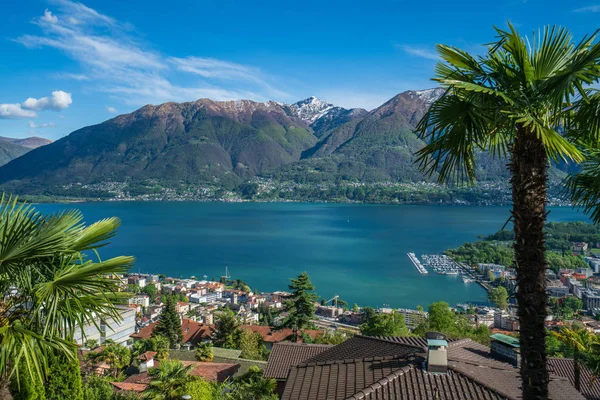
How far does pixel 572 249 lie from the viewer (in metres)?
66.7

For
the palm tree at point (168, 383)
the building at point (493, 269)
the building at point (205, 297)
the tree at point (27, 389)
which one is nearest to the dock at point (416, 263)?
the building at point (493, 269)

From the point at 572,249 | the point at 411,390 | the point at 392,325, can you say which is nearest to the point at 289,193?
the point at 572,249

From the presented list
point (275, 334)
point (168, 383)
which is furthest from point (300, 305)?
point (168, 383)

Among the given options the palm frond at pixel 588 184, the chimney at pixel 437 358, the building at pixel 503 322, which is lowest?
the building at pixel 503 322

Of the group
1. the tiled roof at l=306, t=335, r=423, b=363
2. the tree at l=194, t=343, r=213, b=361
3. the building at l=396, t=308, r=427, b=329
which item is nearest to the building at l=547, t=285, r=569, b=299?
the building at l=396, t=308, r=427, b=329

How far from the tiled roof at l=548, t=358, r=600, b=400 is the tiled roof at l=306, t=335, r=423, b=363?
2.75 meters

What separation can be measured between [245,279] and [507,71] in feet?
167

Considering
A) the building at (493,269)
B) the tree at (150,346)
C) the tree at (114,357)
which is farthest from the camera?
the building at (493,269)

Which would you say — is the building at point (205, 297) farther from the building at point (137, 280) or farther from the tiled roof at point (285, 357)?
the tiled roof at point (285, 357)

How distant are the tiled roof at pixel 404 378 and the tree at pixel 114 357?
1052cm

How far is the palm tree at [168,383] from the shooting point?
693 cm

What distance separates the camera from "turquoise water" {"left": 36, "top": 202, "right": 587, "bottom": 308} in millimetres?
45594

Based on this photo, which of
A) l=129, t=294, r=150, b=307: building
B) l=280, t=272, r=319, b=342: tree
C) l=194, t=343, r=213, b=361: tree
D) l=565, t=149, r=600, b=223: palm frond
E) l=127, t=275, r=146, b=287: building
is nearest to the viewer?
l=565, t=149, r=600, b=223: palm frond

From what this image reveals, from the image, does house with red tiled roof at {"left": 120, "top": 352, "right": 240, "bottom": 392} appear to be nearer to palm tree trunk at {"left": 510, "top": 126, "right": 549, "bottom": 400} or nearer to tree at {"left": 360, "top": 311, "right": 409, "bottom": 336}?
tree at {"left": 360, "top": 311, "right": 409, "bottom": 336}
